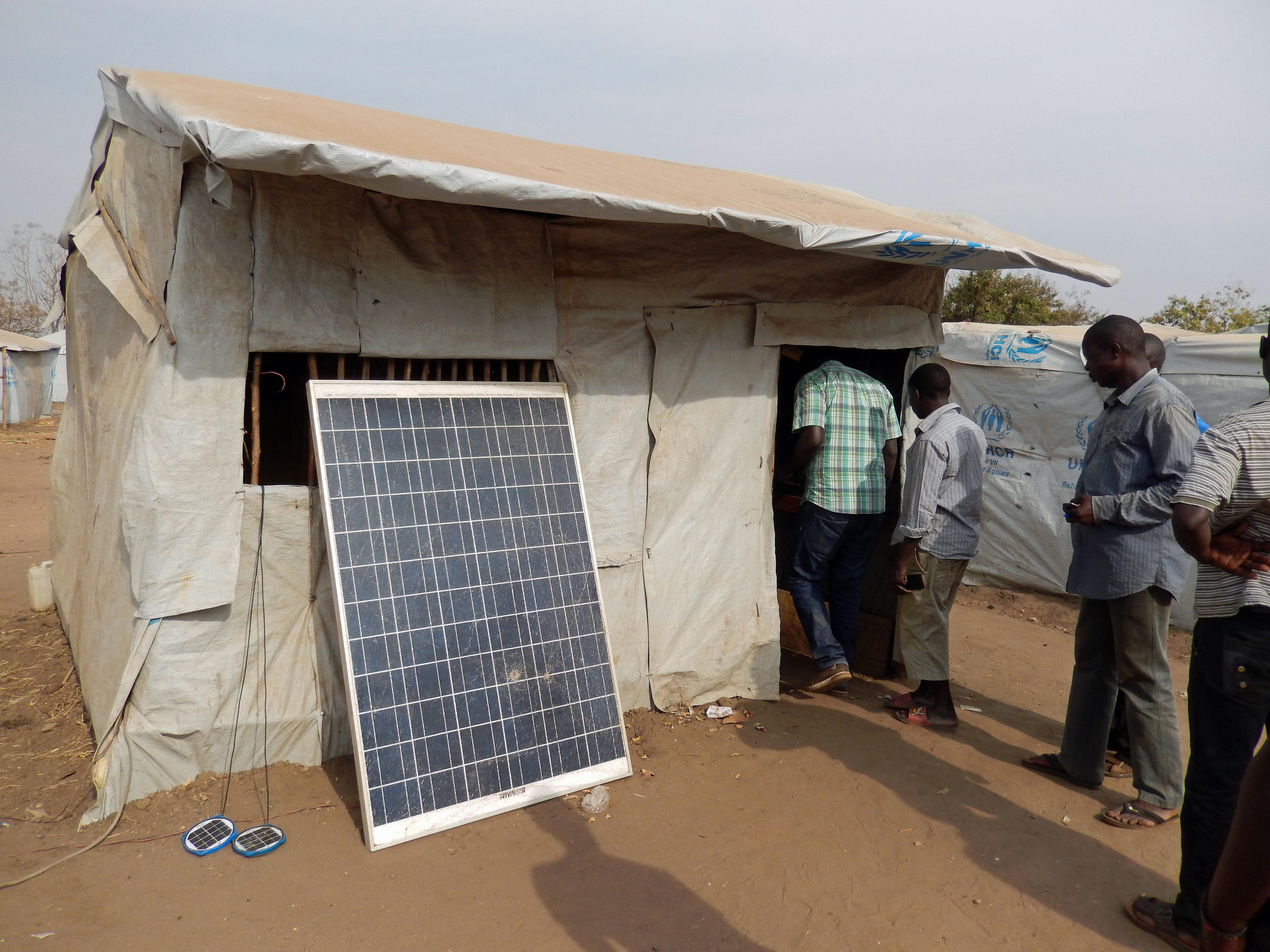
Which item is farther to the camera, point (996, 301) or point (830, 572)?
point (996, 301)

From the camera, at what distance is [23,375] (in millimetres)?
19922

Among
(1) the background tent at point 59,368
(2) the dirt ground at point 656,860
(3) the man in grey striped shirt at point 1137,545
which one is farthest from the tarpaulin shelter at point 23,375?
(3) the man in grey striped shirt at point 1137,545

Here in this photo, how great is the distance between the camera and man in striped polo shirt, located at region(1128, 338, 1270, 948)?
8.42 ft

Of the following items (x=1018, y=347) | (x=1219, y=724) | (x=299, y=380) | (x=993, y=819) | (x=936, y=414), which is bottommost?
(x=993, y=819)

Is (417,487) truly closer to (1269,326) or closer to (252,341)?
(252,341)

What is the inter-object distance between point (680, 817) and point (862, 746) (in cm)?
131

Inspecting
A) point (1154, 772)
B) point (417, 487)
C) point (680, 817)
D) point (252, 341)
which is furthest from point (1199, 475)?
point (252, 341)

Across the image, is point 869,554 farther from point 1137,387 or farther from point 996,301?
point 996,301

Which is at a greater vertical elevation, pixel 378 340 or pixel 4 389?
pixel 378 340

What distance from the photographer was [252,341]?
11.5 feet

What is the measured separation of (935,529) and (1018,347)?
4.20 meters

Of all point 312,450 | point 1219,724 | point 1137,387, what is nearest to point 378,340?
point 312,450

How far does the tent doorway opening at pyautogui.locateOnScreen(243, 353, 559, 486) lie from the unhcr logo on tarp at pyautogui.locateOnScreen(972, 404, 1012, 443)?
560cm

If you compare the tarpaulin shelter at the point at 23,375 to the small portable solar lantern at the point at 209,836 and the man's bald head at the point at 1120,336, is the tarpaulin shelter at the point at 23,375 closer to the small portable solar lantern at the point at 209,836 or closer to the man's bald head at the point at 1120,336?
the small portable solar lantern at the point at 209,836
